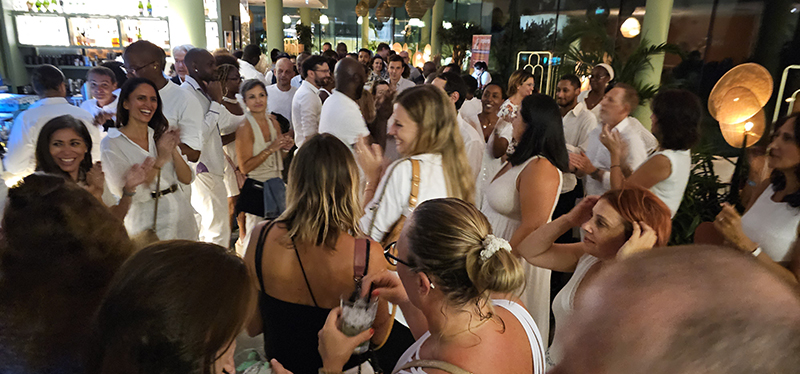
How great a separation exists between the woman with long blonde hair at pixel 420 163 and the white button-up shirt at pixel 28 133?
2.31 meters

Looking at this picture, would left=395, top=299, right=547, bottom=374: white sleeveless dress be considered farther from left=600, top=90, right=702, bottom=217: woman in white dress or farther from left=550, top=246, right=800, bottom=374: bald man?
left=600, top=90, right=702, bottom=217: woman in white dress

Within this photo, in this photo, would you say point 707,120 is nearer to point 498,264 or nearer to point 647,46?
point 647,46

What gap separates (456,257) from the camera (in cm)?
112

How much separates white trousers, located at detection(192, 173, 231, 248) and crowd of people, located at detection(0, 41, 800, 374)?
0.02 meters

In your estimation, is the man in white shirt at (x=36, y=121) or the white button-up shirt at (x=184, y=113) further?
the white button-up shirt at (x=184, y=113)

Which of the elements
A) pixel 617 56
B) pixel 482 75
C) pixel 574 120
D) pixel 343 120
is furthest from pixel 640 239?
pixel 482 75

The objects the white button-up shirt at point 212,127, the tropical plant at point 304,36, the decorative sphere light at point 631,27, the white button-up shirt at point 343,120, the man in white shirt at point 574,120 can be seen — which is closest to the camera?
→ the white button-up shirt at point 212,127

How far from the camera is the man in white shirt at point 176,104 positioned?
3199 millimetres

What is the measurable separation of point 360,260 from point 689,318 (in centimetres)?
116

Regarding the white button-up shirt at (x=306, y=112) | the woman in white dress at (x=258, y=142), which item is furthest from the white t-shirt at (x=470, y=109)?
the woman in white dress at (x=258, y=142)

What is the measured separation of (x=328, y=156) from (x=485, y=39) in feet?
34.9

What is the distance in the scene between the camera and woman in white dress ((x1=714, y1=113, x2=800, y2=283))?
1878mm

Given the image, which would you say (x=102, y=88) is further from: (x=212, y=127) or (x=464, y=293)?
(x=464, y=293)

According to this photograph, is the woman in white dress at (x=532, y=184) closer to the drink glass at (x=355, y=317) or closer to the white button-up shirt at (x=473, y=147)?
the white button-up shirt at (x=473, y=147)
